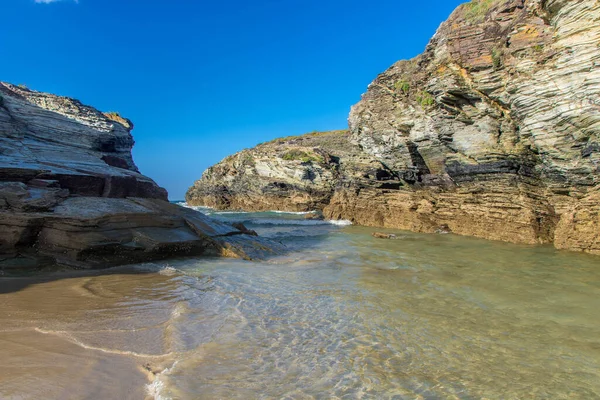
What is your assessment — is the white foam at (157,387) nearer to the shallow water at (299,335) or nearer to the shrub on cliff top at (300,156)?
the shallow water at (299,335)

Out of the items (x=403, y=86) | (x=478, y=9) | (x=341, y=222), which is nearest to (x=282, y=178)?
(x=341, y=222)

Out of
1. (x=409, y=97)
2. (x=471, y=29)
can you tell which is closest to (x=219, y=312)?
(x=471, y=29)

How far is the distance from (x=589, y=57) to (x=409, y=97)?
38.6 feet

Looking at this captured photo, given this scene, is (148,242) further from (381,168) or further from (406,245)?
(381,168)

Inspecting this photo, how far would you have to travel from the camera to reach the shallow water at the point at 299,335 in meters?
3.72

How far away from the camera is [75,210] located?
10203mm

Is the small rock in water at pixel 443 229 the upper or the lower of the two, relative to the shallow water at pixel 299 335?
upper

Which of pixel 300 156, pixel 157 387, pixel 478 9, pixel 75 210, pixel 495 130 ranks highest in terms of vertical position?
pixel 478 9

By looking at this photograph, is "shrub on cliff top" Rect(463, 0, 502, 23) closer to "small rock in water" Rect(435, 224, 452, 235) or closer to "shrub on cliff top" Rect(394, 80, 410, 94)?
"shrub on cliff top" Rect(394, 80, 410, 94)

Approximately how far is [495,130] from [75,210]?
18.8 m

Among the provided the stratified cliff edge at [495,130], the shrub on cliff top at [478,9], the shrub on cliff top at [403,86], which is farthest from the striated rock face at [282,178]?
the shrub on cliff top at [478,9]

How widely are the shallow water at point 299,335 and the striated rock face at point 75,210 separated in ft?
4.34

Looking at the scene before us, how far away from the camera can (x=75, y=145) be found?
56.3ft

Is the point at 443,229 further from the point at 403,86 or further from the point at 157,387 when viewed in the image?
the point at 157,387
